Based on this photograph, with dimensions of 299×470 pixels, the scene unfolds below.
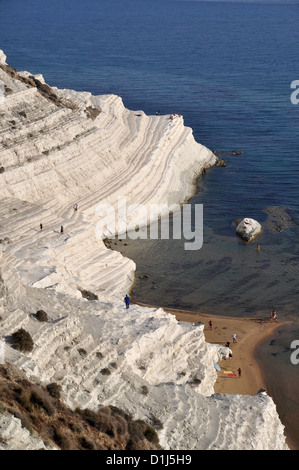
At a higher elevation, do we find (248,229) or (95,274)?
(95,274)

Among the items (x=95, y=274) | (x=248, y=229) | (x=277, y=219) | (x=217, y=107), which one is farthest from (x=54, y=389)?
(x=217, y=107)

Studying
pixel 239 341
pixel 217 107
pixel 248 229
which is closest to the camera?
pixel 239 341

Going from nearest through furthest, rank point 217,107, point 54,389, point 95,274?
point 54,389 → point 95,274 → point 217,107

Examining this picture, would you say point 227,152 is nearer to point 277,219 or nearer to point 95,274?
point 277,219

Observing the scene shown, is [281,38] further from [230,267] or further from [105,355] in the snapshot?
[105,355]

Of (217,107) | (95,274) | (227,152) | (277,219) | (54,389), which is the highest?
(54,389)

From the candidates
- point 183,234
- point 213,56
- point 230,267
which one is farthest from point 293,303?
point 213,56
